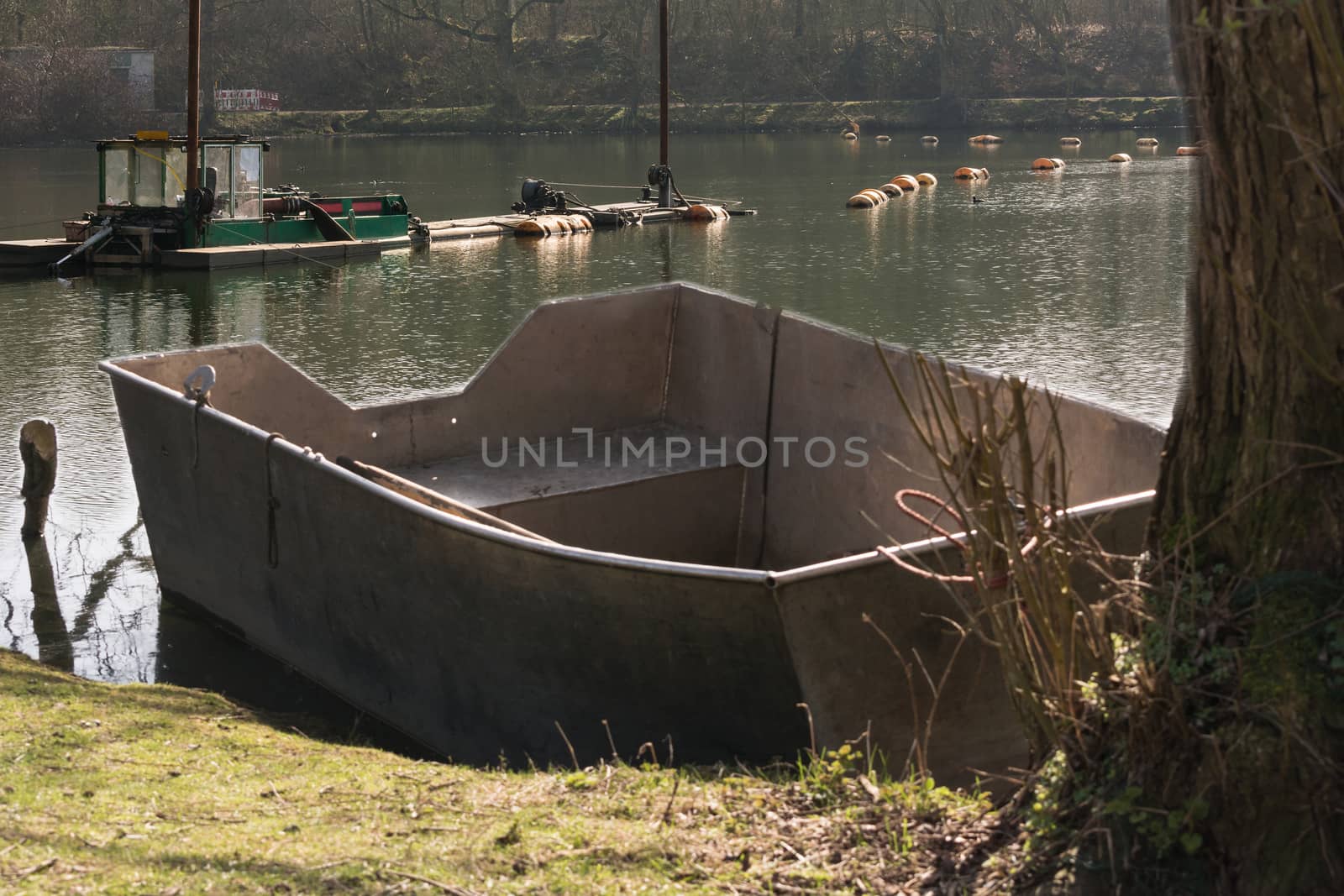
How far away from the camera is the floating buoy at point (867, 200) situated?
1361 inches

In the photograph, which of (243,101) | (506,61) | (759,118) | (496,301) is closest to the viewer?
(496,301)

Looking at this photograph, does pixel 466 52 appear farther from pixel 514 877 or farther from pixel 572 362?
pixel 514 877

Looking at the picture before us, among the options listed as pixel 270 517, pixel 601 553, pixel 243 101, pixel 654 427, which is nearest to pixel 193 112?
pixel 654 427

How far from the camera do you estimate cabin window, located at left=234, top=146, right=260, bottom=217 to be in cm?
2441

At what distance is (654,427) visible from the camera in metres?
9.33

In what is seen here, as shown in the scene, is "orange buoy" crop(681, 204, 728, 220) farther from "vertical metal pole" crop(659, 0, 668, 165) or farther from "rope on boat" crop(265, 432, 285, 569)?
"rope on boat" crop(265, 432, 285, 569)

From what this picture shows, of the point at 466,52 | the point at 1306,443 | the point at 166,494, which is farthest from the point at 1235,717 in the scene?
the point at 466,52

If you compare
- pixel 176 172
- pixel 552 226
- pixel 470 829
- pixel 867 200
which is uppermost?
pixel 867 200

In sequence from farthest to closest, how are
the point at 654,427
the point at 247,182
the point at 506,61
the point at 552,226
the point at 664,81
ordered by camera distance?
the point at 506,61
the point at 664,81
the point at 552,226
the point at 247,182
the point at 654,427

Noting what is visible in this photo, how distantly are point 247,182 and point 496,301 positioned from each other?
19.1ft

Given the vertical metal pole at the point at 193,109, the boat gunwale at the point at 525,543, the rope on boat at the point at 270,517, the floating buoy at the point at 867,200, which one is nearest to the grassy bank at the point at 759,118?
the floating buoy at the point at 867,200

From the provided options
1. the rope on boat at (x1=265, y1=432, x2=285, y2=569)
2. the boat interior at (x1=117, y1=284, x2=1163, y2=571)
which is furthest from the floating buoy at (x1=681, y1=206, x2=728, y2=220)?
the rope on boat at (x1=265, y1=432, x2=285, y2=569)

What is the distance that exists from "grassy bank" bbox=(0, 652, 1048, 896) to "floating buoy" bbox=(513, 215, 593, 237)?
24.4m

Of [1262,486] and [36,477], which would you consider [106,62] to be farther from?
[1262,486]
